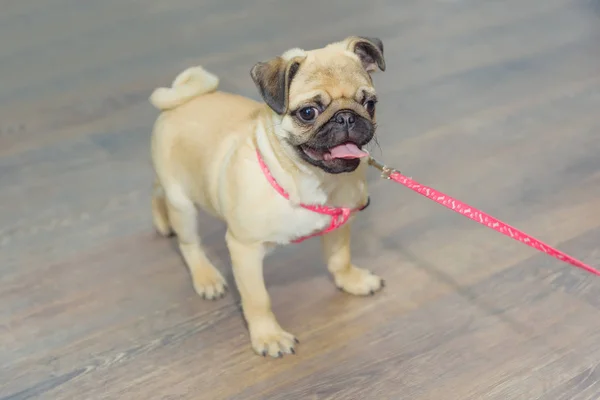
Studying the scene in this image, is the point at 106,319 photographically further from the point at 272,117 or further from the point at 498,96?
the point at 498,96

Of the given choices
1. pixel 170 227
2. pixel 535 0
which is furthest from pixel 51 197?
pixel 535 0

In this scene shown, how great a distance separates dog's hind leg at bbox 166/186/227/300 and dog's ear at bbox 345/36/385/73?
1.62 feet

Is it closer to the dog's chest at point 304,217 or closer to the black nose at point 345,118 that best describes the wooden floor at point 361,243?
the dog's chest at point 304,217

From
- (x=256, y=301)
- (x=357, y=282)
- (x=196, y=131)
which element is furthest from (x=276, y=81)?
(x=357, y=282)

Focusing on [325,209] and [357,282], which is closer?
[325,209]

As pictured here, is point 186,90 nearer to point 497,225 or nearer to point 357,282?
point 357,282

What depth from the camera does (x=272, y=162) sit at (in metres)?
1.26

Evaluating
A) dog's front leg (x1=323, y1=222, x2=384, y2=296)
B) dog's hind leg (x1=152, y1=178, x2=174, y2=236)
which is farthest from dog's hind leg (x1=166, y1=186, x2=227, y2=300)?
dog's front leg (x1=323, y1=222, x2=384, y2=296)

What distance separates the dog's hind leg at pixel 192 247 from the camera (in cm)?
154

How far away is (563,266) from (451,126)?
28.5 inches

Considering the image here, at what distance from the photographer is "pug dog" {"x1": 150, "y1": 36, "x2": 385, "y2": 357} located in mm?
1177

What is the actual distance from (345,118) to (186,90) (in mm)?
500

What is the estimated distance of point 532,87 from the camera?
2.42 metres

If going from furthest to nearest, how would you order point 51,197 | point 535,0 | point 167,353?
1. point 535,0
2. point 51,197
3. point 167,353
